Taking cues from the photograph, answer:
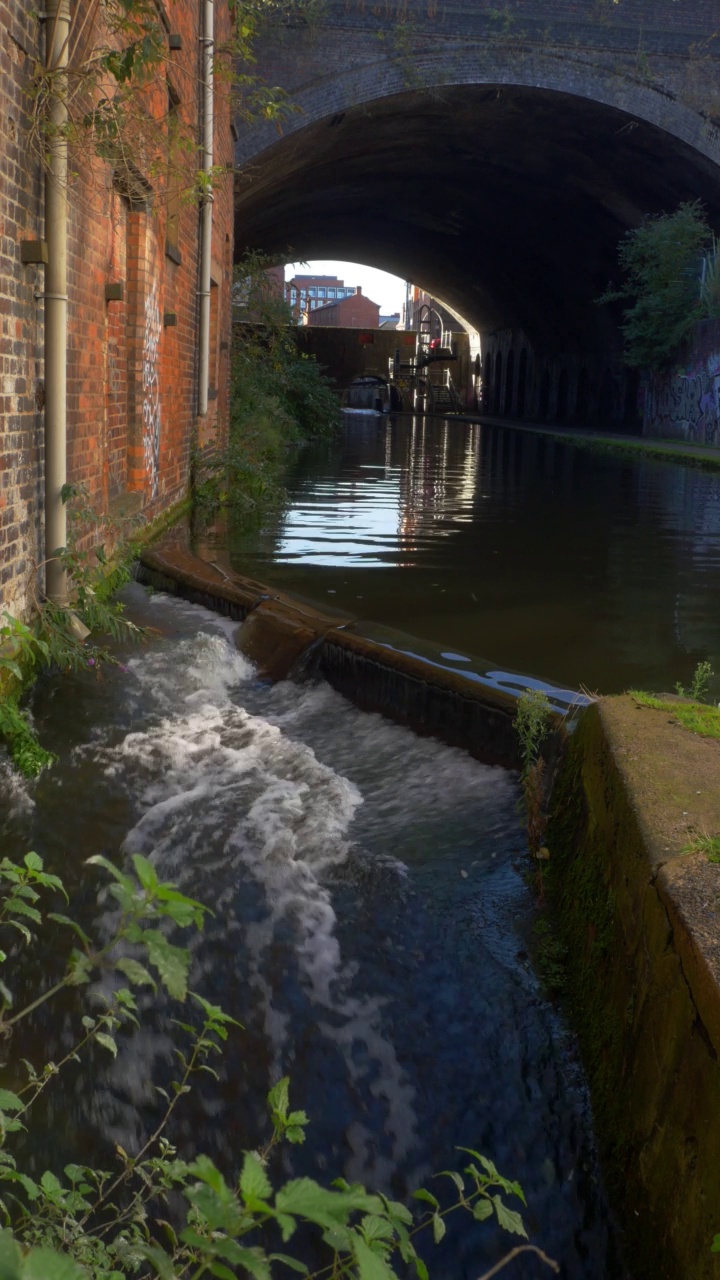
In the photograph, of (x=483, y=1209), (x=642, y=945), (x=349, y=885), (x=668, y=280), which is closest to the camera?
(x=483, y=1209)

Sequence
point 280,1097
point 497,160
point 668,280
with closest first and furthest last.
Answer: point 280,1097 < point 497,160 < point 668,280

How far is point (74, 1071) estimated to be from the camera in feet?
8.68

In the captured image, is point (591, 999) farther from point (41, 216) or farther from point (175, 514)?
point (175, 514)

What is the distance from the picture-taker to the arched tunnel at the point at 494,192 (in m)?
20.0

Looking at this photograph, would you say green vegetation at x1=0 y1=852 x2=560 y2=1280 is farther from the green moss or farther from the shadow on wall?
the shadow on wall

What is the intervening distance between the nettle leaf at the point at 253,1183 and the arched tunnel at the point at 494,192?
1209 cm

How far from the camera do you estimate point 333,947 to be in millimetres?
3268

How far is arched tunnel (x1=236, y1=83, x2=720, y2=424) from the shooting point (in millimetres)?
20031

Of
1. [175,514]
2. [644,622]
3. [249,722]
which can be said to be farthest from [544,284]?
[249,722]

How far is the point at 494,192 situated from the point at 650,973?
27.7 meters

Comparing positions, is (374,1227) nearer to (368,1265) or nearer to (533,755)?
(368,1265)

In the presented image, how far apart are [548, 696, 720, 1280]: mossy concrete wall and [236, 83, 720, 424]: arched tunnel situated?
10498 millimetres

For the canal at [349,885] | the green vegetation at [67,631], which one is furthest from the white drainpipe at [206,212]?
the green vegetation at [67,631]

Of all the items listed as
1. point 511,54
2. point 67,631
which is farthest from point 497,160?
point 67,631
